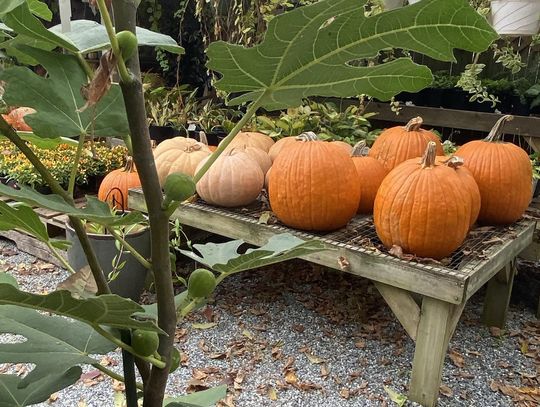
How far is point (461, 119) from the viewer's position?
367 centimetres

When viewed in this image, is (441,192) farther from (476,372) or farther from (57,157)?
(57,157)

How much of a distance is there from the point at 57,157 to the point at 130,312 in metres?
3.22

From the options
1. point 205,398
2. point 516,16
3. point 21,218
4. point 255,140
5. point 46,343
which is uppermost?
point 516,16

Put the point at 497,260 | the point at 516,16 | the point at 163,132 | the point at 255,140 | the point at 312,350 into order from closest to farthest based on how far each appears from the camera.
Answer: the point at 497,260
the point at 312,350
the point at 516,16
the point at 255,140
the point at 163,132

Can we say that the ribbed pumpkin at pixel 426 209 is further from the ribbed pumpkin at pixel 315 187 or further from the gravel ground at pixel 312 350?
the gravel ground at pixel 312 350

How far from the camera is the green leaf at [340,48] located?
374mm

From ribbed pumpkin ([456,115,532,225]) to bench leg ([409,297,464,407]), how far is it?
2.16 ft

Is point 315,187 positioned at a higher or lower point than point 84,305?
lower

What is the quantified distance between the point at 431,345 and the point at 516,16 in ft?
6.28

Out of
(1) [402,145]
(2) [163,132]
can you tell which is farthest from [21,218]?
(2) [163,132]

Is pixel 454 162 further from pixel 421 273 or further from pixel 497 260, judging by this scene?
pixel 421 273

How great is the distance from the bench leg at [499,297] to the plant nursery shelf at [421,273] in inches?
9.4

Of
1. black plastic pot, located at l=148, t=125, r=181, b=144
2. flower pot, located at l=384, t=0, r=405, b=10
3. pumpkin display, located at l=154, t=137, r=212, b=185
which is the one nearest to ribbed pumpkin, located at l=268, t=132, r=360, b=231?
pumpkin display, located at l=154, t=137, r=212, b=185

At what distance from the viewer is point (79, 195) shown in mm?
3357
